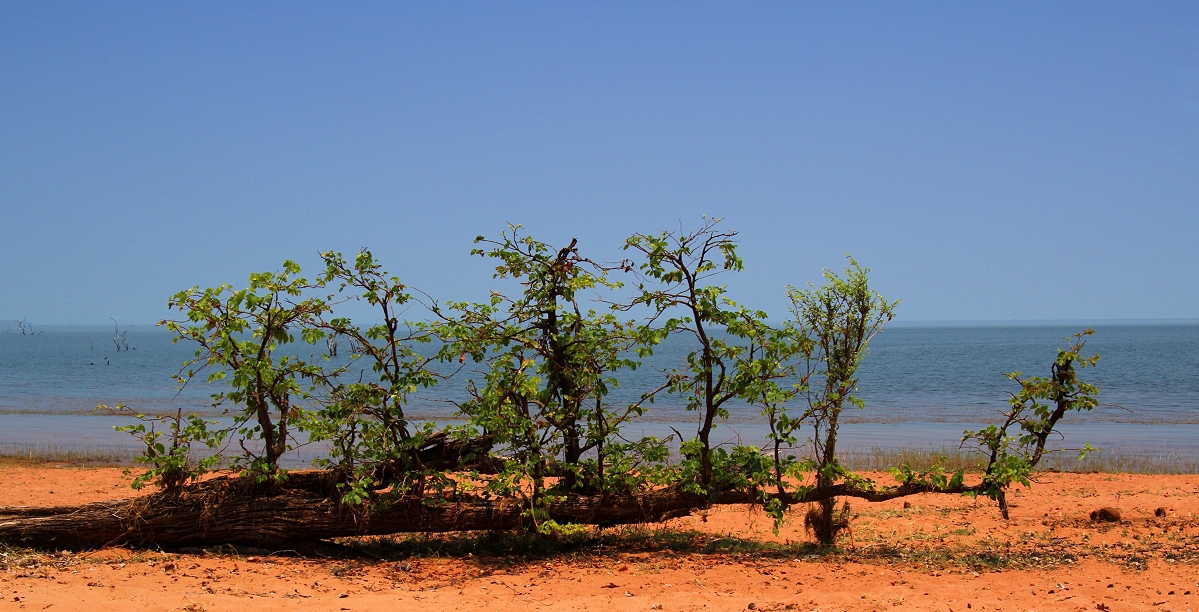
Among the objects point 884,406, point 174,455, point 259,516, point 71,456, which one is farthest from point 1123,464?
point 71,456

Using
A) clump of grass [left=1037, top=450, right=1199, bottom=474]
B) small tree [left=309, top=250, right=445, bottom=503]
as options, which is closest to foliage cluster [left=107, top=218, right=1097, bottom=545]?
small tree [left=309, top=250, right=445, bottom=503]

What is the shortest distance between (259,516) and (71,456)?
9287 mm

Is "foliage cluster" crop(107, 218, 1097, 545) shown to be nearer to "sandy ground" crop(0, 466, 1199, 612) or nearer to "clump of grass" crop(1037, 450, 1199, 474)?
"sandy ground" crop(0, 466, 1199, 612)

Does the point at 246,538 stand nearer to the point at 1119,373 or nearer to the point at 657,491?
the point at 657,491

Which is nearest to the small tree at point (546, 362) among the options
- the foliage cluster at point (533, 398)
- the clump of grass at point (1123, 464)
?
the foliage cluster at point (533, 398)

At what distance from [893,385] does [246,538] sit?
33181mm

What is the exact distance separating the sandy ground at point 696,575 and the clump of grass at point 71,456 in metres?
7.93

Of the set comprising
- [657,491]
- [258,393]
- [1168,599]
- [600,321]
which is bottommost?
[1168,599]

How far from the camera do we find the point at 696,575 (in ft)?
22.6

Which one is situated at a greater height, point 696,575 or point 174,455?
point 174,455

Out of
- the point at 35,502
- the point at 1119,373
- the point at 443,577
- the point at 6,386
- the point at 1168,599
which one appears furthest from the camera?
the point at 1119,373

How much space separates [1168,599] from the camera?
605cm

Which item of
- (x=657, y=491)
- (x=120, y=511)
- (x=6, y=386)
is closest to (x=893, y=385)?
(x=657, y=491)

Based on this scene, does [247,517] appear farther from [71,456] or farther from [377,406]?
[71,456]
